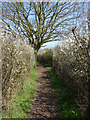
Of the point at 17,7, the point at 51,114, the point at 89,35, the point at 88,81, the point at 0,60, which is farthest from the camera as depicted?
the point at 17,7

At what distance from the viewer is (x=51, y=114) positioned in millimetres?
3307

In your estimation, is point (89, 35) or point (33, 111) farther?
point (33, 111)

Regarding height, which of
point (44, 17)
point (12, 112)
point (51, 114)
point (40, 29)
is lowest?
point (51, 114)

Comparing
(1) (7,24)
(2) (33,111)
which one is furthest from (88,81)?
(1) (7,24)

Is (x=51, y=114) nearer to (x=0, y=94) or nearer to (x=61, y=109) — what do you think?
(x=61, y=109)

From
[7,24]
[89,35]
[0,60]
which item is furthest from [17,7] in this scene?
[89,35]

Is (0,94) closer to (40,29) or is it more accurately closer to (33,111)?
(33,111)

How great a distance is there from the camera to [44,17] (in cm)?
1172

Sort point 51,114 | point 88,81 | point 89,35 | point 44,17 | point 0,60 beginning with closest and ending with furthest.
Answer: point 89,35, point 88,81, point 0,60, point 51,114, point 44,17

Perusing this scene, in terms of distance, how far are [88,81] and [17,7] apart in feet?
33.3

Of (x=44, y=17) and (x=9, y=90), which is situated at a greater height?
(x=44, y=17)

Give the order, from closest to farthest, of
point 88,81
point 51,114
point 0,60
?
1. point 88,81
2. point 0,60
3. point 51,114

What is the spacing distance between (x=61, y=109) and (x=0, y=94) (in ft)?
5.98

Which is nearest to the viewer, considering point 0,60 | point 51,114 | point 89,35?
point 89,35
